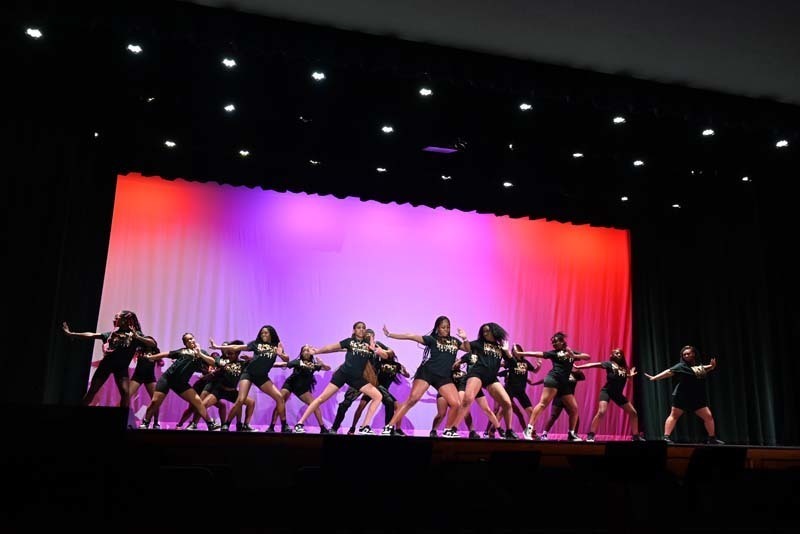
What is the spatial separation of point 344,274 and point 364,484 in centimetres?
804

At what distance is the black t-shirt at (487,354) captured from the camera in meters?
9.27

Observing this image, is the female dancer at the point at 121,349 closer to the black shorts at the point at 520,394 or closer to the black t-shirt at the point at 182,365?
the black t-shirt at the point at 182,365

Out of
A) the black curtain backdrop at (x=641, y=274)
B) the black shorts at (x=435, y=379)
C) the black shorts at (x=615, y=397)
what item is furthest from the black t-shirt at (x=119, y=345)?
the black shorts at (x=615, y=397)

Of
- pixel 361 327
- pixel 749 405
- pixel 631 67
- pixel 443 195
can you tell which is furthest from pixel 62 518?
pixel 749 405

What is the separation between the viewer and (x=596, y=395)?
42.4 ft

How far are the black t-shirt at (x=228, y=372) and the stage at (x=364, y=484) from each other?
3.08m

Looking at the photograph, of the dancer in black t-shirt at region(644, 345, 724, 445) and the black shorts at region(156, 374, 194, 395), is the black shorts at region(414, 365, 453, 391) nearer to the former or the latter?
the black shorts at region(156, 374, 194, 395)

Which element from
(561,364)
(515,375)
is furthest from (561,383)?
(515,375)

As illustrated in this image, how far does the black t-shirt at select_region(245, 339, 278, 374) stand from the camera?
9219 millimetres

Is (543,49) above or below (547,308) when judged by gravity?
above

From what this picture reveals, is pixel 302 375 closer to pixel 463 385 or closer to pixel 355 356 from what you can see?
pixel 355 356

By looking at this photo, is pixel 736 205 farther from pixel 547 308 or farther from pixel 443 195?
pixel 443 195

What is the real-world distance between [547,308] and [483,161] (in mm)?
3387

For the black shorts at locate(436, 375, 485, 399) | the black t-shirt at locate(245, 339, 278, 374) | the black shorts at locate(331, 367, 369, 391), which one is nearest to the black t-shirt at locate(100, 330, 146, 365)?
the black t-shirt at locate(245, 339, 278, 374)
